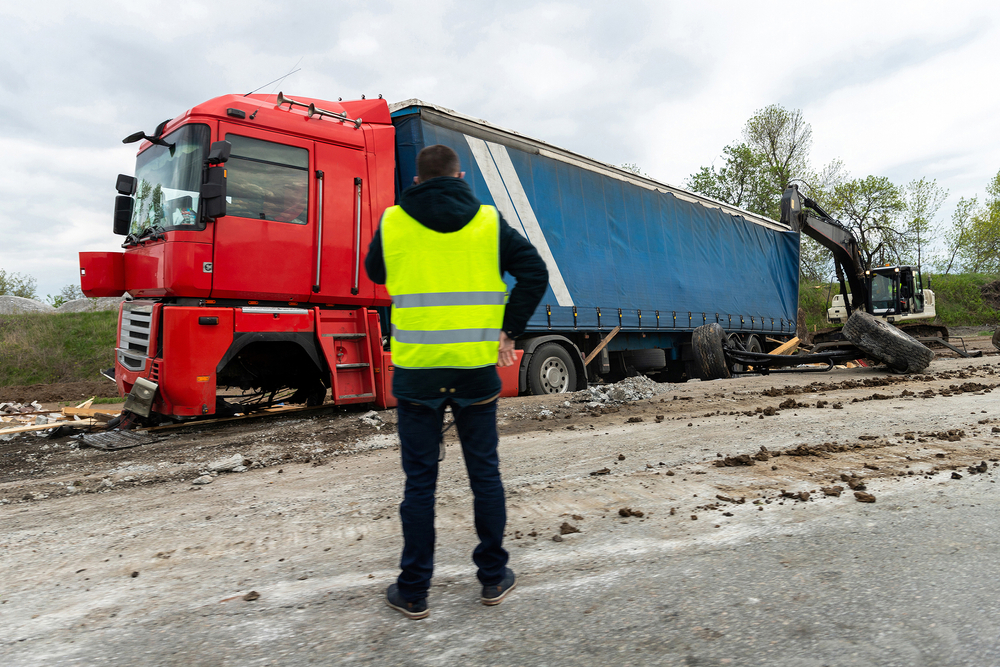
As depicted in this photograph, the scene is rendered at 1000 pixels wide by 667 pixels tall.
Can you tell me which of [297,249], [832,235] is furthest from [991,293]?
[297,249]

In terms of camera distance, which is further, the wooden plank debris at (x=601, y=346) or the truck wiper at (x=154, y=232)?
the wooden plank debris at (x=601, y=346)

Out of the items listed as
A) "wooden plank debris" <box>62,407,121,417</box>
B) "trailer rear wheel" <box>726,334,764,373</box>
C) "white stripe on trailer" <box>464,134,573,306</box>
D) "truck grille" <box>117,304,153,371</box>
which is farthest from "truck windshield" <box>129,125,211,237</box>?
"trailer rear wheel" <box>726,334,764,373</box>

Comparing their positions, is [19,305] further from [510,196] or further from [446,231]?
[446,231]

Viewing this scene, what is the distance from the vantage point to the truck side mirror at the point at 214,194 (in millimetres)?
5562

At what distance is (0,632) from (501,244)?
2.21m

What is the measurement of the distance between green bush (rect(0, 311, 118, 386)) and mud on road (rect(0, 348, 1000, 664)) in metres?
11.6

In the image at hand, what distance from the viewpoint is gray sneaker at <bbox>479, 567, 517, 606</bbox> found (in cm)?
210

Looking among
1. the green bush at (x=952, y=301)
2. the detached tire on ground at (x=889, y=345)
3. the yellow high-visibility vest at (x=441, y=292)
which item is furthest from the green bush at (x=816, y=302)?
the yellow high-visibility vest at (x=441, y=292)

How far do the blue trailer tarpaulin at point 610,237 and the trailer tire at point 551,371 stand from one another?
1.21 feet

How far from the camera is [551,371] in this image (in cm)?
855

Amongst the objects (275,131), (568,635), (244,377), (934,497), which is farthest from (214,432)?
(934,497)

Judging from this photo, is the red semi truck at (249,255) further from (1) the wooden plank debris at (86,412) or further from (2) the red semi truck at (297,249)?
(1) the wooden plank debris at (86,412)

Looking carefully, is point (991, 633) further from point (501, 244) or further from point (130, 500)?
point (130, 500)

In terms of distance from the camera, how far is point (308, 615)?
2.06 m
